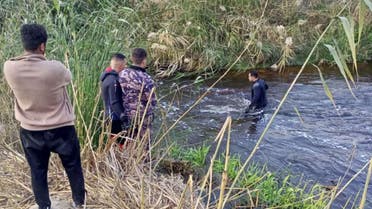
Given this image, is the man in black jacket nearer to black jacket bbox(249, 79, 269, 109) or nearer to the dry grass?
the dry grass

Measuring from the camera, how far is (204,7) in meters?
12.7

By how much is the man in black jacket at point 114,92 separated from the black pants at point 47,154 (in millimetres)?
1187

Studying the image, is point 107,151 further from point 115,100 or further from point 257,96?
point 257,96

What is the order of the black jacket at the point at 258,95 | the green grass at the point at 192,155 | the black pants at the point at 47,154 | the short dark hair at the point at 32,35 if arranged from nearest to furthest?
the short dark hair at the point at 32,35 → the black pants at the point at 47,154 → the green grass at the point at 192,155 → the black jacket at the point at 258,95

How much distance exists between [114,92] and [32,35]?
1.89m

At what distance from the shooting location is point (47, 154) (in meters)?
3.38

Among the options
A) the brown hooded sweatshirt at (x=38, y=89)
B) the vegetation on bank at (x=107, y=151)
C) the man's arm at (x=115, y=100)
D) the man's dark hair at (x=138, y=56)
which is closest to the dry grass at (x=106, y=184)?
the vegetation on bank at (x=107, y=151)

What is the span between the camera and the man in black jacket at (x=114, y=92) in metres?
4.78

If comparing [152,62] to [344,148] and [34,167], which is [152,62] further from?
[34,167]

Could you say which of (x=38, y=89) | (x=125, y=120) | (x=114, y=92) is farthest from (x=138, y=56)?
(x=38, y=89)

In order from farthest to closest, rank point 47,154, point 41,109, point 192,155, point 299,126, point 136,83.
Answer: point 299,126 < point 192,155 < point 136,83 < point 47,154 < point 41,109

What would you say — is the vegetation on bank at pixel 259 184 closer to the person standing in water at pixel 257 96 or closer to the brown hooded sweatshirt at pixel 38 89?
the brown hooded sweatshirt at pixel 38 89

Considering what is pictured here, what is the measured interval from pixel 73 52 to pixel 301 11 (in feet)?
34.1

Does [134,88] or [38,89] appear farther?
[134,88]
